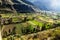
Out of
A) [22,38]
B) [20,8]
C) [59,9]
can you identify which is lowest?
[59,9]

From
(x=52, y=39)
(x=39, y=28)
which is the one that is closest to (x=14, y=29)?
(x=39, y=28)

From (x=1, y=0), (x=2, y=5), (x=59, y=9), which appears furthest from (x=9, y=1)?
(x=59, y=9)

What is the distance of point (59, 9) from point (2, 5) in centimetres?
8893

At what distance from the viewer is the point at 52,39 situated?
46.2m

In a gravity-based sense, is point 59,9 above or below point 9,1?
below

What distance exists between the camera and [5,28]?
2461 inches

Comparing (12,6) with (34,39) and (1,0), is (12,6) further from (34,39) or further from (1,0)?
(34,39)

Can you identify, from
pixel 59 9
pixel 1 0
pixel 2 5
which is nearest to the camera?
pixel 2 5

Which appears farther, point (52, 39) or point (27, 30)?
point (27, 30)

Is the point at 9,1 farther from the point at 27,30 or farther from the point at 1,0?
the point at 27,30

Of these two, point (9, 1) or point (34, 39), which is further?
point (9, 1)

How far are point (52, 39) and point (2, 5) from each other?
81694mm

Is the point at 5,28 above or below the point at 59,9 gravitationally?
above

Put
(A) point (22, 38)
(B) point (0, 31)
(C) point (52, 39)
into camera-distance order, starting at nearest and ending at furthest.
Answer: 1. (C) point (52, 39)
2. (A) point (22, 38)
3. (B) point (0, 31)
